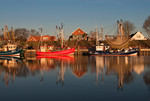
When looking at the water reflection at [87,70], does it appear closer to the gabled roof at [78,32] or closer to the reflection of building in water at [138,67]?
the reflection of building in water at [138,67]

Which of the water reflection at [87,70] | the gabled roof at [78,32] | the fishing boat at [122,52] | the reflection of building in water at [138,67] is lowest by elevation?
the water reflection at [87,70]

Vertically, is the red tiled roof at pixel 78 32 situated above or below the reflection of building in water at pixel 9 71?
above

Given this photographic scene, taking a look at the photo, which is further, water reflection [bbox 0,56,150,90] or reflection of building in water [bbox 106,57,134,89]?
water reflection [bbox 0,56,150,90]

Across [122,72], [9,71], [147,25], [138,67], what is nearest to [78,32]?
[147,25]

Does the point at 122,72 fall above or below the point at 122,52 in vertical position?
below

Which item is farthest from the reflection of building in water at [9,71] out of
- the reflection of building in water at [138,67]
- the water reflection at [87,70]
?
the reflection of building in water at [138,67]

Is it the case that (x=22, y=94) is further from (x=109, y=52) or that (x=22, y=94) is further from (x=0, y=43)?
(x=0, y=43)

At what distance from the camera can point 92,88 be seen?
15219 mm

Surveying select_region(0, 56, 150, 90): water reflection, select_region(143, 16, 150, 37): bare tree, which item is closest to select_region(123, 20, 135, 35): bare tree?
select_region(143, 16, 150, 37): bare tree

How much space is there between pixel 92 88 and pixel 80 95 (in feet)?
7.42

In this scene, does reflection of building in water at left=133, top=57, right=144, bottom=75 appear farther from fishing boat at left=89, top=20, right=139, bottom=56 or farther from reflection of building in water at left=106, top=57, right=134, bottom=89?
fishing boat at left=89, top=20, right=139, bottom=56

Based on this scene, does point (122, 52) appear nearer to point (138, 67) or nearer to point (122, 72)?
point (138, 67)

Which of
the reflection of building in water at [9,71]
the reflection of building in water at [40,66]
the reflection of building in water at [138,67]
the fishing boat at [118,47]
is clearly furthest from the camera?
the fishing boat at [118,47]

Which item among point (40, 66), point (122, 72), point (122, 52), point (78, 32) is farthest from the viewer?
point (78, 32)
